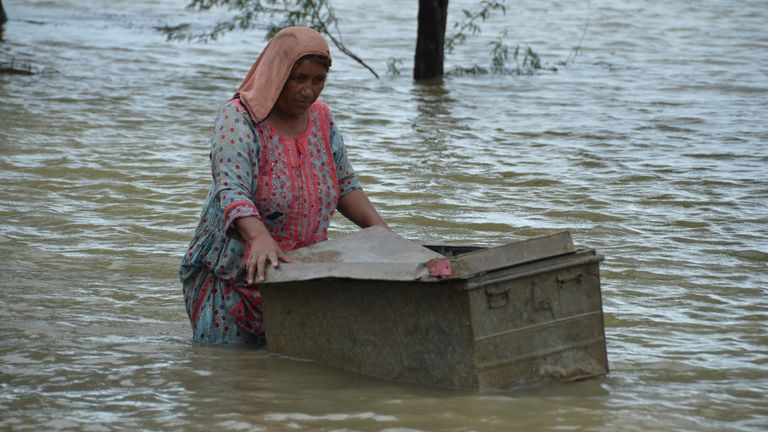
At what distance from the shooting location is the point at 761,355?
15.0ft

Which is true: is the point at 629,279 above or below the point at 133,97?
below

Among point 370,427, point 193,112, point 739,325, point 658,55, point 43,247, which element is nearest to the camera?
point 370,427

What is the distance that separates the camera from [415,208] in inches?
292

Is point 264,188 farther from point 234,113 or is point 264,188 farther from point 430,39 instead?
point 430,39

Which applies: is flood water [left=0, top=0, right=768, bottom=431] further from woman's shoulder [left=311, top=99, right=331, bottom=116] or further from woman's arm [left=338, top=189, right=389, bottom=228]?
woman's shoulder [left=311, top=99, right=331, bottom=116]

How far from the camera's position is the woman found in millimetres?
4066

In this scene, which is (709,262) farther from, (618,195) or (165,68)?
(165,68)

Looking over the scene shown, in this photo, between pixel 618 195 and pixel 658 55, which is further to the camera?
pixel 658 55

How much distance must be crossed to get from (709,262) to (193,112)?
5.98 meters

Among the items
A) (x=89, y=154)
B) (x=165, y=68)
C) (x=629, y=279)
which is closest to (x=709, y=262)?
(x=629, y=279)

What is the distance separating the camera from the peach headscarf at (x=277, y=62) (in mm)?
4062

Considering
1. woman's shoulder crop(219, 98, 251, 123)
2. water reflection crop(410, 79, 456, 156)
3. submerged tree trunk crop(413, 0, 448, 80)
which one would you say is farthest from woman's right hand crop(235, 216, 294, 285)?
submerged tree trunk crop(413, 0, 448, 80)

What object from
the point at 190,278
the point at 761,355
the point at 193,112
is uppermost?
the point at 193,112

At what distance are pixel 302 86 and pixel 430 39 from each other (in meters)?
8.83
